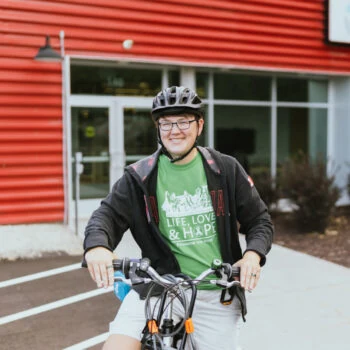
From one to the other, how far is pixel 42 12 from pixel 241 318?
7.16m

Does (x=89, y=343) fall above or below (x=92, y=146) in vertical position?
below

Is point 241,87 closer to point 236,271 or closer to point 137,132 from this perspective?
point 137,132

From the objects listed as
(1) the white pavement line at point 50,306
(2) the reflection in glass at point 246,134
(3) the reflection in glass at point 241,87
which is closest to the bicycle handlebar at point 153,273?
(1) the white pavement line at point 50,306

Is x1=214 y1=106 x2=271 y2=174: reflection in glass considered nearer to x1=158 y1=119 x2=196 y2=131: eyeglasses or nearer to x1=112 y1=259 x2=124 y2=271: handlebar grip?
x1=158 y1=119 x2=196 y2=131: eyeglasses

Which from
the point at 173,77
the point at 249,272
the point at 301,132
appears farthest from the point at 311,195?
the point at 249,272

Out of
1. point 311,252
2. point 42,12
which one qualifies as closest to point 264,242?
point 311,252

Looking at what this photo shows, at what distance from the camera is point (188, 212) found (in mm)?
2633

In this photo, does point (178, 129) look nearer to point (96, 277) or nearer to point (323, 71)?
point (96, 277)

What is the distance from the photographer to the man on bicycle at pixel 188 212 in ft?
8.59

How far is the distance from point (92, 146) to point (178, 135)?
7199 millimetres

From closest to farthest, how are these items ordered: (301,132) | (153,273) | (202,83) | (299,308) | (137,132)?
(153,273) < (299,308) < (137,132) < (202,83) < (301,132)

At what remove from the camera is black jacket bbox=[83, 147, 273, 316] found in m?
2.63

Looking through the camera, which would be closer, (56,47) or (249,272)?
(249,272)

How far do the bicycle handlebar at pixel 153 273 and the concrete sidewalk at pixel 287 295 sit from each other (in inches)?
87.2
